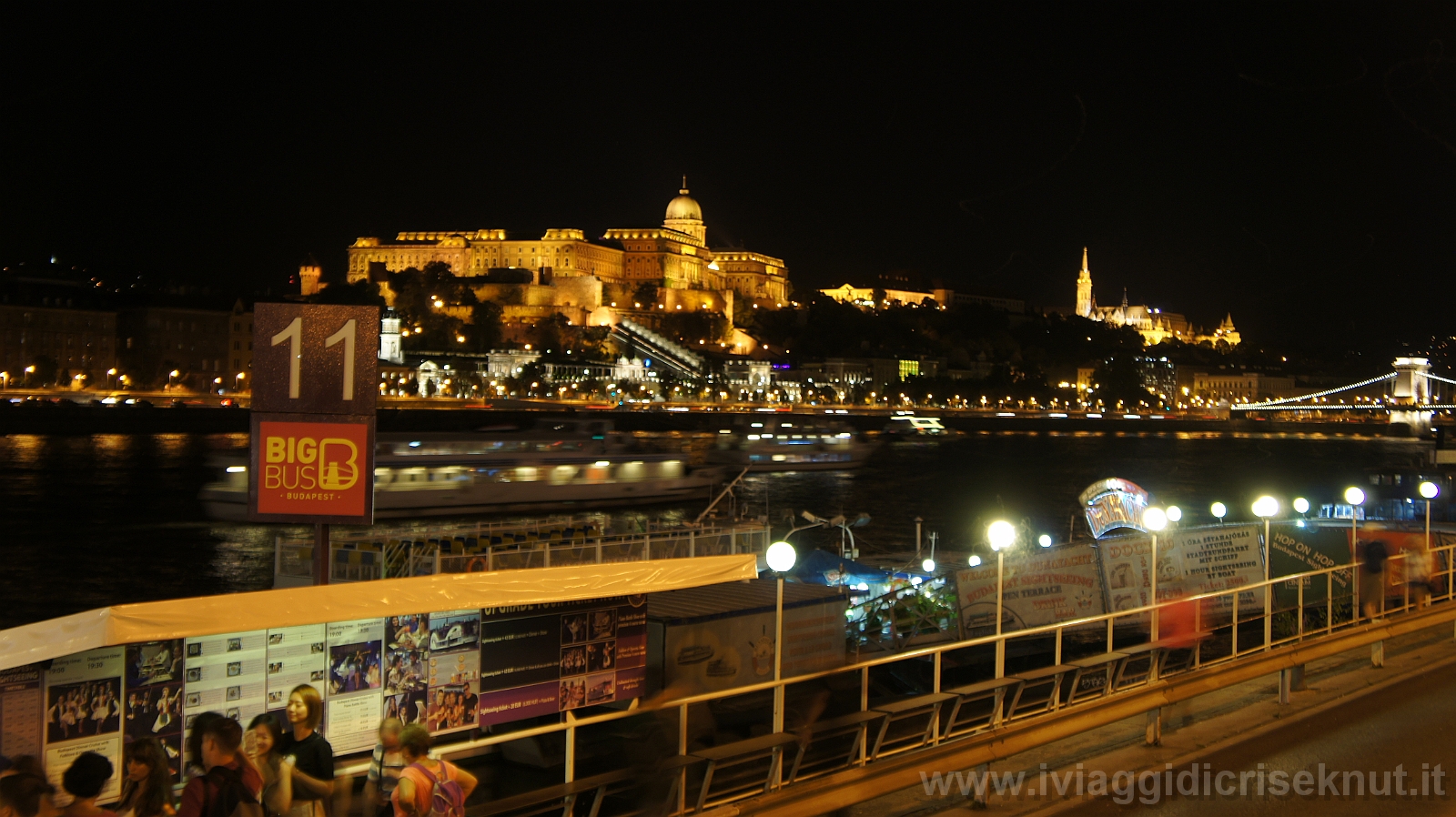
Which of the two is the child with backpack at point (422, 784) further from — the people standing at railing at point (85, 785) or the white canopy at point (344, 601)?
the people standing at railing at point (85, 785)

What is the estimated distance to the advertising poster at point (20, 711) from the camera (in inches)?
126

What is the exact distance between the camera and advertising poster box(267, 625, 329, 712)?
148 inches

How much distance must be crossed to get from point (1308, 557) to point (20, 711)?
336 inches

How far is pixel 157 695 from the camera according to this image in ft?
11.4

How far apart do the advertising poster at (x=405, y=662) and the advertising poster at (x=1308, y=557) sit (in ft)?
21.8

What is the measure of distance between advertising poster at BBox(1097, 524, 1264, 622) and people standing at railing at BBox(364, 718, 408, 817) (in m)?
4.73

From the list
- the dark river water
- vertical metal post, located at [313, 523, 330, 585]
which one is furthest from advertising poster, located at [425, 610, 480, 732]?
the dark river water

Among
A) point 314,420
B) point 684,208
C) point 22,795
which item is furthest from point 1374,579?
point 684,208

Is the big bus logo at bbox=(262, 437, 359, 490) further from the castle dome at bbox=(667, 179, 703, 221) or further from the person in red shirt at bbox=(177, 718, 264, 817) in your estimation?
the castle dome at bbox=(667, 179, 703, 221)

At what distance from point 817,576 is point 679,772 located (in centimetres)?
638

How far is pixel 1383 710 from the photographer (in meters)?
5.46

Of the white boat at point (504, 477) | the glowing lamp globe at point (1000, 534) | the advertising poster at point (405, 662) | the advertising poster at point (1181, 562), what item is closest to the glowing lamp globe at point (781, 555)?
the glowing lamp globe at point (1000, 534)

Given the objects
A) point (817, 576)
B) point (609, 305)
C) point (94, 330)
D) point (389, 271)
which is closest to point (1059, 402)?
point (609, 305)

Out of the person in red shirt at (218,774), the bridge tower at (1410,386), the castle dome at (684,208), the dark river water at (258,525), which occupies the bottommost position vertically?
the dark river water at (258,525)
